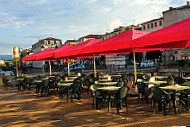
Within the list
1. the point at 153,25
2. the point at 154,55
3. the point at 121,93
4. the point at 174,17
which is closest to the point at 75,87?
the point at 121,93

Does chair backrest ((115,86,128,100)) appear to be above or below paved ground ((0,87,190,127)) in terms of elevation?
above

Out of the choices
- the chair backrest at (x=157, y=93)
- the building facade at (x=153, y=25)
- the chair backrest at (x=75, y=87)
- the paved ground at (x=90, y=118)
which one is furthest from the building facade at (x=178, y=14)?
the chair backrest at (x=157, y=93)

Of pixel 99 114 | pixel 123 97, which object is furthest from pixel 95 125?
pixel 123 97

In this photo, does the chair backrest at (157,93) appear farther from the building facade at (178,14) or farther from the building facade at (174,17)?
the building facade at (178,14)

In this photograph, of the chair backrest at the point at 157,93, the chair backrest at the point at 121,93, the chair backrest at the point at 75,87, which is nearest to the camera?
the chair backrest at the point at 157,93

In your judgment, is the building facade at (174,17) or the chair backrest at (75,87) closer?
the chair backrest at (75,87)

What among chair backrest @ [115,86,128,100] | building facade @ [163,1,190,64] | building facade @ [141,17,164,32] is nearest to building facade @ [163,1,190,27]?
building facade @ [163,1,190,64]

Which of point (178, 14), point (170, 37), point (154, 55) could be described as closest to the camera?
point (170, 37)

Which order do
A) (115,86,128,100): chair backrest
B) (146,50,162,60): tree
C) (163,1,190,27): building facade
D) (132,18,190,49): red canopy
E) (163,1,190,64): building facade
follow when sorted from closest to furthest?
(132,18,190,49): red canopy → (115,86,128,100): chair backrest → (146,50,162,60): tree → (163,1,190,64): building facade → (163,1,190,27): building facade

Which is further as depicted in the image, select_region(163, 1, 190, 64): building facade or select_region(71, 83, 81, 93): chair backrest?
select_region(163, 1, 190, 64): building facade

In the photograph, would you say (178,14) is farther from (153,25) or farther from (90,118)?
(90,118)

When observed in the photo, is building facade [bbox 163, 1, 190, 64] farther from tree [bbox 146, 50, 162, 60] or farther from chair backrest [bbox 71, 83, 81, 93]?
chair backrest [bbox 71, 83, 81, 93]

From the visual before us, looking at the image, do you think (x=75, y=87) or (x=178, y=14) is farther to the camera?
(x=178, y=14)

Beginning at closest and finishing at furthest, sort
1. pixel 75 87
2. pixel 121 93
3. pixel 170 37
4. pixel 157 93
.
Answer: pixel 170 37 → pixel 157 93 → pixel 121 93 → pixel 75 87
